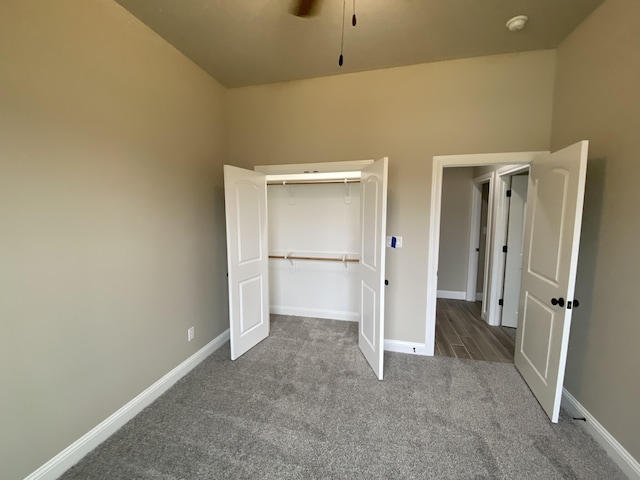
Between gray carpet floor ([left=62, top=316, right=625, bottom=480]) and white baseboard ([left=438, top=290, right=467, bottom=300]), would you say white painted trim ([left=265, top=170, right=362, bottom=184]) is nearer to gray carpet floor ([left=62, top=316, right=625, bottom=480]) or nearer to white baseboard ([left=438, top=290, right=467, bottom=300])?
gray carpet floor ([left=62, top=316, right=625, bottom=480])

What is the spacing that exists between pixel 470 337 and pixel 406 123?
2683 millimetres

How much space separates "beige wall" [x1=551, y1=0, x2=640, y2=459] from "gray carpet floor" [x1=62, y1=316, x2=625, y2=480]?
381 mm

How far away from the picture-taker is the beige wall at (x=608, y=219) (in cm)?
159

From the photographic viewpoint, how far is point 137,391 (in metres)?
2.06

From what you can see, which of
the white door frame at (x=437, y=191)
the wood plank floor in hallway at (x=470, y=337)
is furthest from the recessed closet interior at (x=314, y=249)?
the wood plank floor in hallway at (x=470, y=337)

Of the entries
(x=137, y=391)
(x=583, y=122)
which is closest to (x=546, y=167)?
(x=583, y=122)

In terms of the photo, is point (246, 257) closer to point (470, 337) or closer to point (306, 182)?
point (306, 182)

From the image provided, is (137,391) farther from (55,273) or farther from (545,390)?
(545,390)

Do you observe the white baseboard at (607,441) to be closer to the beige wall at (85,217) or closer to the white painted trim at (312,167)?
the white painted trim at (312,167)

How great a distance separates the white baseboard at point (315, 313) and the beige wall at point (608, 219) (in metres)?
2.27

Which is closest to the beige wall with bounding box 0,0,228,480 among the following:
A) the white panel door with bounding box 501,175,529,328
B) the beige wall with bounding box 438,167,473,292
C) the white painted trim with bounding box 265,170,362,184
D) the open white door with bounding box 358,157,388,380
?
the white painted trim with bounding box 265,170,362,184

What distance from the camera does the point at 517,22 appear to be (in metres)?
1.96

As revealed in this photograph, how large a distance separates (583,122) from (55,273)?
3.75m

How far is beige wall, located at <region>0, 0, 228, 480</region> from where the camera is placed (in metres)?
1.36
